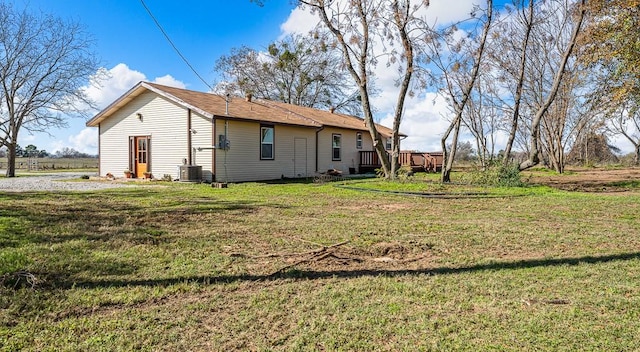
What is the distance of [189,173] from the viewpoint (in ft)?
47.4

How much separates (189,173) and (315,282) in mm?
11896

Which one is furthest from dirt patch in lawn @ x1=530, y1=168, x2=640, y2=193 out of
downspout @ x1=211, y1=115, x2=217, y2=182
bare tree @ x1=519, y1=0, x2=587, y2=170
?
downspout @ x1=211, y1=115, x2=217, y2=182

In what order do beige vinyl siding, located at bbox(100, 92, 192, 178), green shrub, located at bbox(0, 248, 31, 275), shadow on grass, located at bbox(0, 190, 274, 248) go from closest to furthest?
green shrub, located at bbox(0, 248, 31, 275) < shadow on grass, located at bbox(0, 190, 274, 248) < beige vinyl siding, located at bbox(100, 92, 192, 178)

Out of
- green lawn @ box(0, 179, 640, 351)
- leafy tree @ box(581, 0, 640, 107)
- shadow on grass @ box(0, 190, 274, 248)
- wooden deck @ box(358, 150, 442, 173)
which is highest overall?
leafy tree @ box(581, 0, 640, 107)

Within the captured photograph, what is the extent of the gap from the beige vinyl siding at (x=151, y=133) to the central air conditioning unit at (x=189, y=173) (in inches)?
40.1

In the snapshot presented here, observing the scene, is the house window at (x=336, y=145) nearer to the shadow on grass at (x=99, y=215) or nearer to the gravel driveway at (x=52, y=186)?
the gravel driveway at (x=52, y=186)

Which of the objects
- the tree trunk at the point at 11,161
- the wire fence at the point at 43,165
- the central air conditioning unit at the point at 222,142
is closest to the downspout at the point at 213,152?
the central air conditioning unit at the point at 222,142

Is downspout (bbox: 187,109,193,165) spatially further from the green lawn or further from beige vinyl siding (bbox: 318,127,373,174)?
the green lawn

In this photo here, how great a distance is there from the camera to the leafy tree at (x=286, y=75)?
3275 cm

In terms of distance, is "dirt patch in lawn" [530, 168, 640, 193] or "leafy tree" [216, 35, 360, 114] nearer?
"dirt patch in lawn" [530, 168, 640, 193]

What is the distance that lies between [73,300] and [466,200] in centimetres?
862

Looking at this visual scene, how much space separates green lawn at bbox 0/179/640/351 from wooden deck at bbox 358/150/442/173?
631 inches

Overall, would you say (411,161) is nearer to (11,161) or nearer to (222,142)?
(222,142)

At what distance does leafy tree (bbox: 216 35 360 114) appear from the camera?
32750 mm
